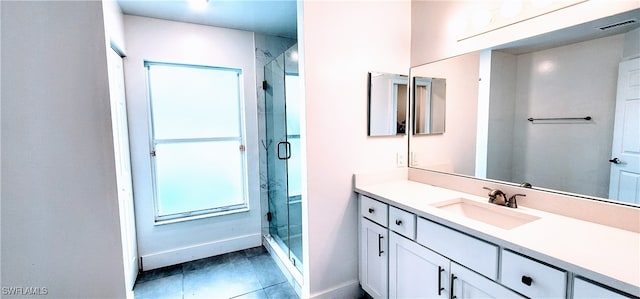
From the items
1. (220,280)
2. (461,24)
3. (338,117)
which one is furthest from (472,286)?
(220,280)

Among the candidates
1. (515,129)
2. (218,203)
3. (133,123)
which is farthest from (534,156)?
(133,123)

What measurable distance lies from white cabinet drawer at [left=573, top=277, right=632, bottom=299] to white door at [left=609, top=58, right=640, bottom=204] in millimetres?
603

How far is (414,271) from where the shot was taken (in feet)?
4.99

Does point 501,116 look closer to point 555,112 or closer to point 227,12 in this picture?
point 555,112

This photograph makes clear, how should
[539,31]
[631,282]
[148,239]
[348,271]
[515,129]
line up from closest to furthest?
[631,282], [539,31], [515,129], [348,271], [148,239]

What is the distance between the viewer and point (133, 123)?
7.75 feet

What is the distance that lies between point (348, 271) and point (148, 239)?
1945 mm

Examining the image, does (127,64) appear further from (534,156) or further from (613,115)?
(613,115)

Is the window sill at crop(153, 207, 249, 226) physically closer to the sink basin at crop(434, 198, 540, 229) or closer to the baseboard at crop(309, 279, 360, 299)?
the baseboard at crop(309, 279, 360, 299)

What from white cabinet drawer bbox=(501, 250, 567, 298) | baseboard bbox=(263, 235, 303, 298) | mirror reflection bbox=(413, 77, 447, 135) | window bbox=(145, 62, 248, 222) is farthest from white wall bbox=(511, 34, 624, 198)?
window bbox=(145, 62, 248, 222)

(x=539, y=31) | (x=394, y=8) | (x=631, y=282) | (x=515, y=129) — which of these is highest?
(x=394, y=8)

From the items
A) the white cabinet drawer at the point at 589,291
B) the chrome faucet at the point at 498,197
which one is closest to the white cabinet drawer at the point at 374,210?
the chrome faucet at the point at 498,197

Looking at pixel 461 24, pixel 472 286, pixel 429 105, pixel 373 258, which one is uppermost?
pixel 461 24

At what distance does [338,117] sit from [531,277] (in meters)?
1.34
